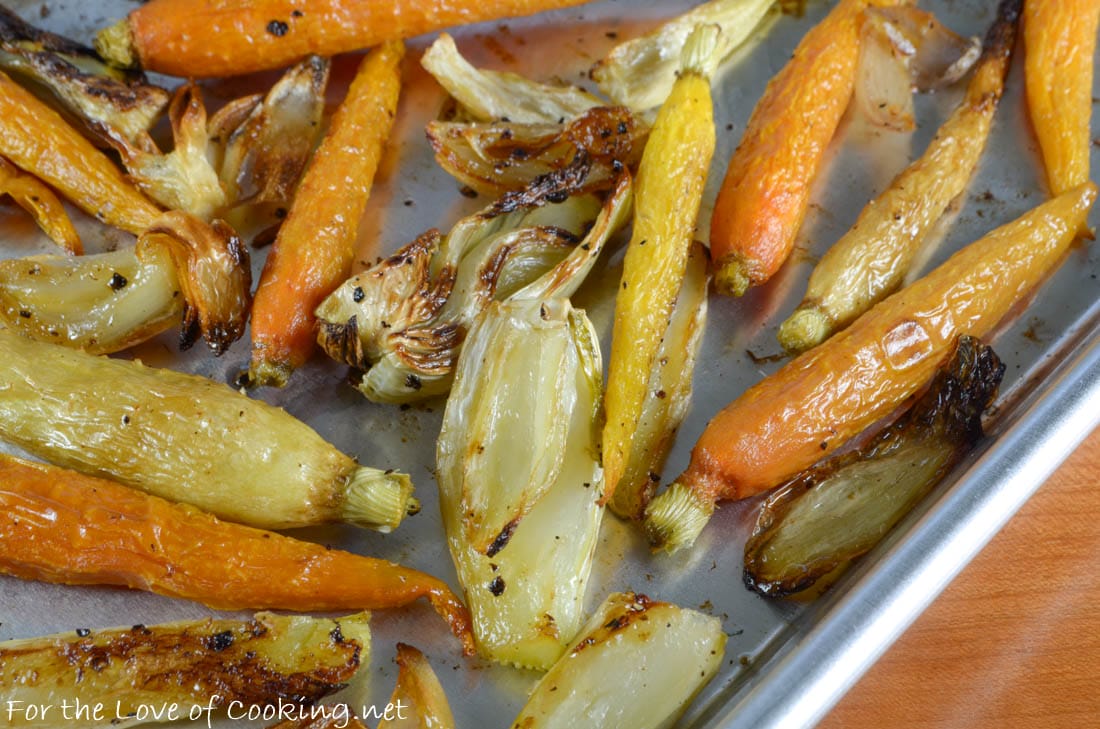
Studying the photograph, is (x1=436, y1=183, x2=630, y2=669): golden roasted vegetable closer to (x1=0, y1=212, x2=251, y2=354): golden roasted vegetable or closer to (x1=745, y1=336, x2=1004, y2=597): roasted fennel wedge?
(x1=745, y1=336, x2=1004, y2=597): roasted fennel wedge

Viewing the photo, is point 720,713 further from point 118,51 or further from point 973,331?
point 118,51

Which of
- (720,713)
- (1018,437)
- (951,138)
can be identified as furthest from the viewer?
(951,138)

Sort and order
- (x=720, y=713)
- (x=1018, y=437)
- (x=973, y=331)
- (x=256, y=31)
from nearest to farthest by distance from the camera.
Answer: (x=720, y=713), (x=1018, y=437), (x=973, y=331), (x=256, y=31)

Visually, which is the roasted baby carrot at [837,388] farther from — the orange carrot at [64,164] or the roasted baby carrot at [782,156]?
the orange carrot at [64,164]

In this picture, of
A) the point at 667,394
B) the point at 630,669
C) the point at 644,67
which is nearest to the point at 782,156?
the point at 644,67

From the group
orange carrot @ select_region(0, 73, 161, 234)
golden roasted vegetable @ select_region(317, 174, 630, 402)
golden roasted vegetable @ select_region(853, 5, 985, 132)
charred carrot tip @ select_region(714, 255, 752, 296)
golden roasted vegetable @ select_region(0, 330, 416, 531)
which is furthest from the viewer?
golden roasted vegetable @ select_region(853, 5, 985, 132)

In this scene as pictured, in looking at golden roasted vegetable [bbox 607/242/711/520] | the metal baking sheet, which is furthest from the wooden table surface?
golden roasted vegetable [bbox 607/242/711/520]

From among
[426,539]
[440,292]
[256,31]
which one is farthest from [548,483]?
[256,31]
